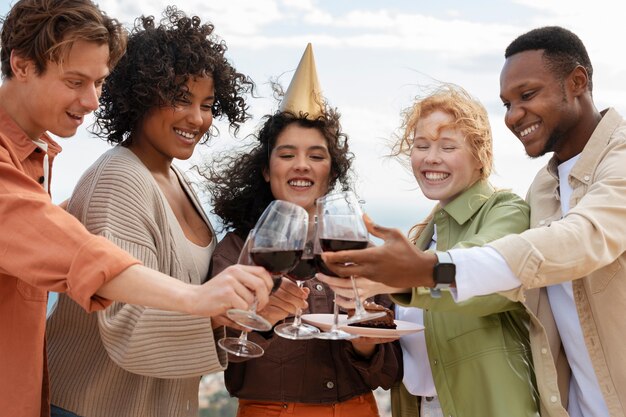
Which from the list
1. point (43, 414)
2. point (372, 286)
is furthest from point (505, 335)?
point (43, 414)

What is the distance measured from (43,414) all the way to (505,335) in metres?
1.87

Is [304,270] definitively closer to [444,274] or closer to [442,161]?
[444,274]

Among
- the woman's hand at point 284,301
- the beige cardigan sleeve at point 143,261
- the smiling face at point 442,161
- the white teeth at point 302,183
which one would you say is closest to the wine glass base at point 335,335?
the woman's hand at point 284,301

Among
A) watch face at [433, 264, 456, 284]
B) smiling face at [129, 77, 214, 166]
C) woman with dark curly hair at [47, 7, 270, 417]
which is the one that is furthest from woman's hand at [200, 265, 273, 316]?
smiling face at [129, 77, 214, 166]

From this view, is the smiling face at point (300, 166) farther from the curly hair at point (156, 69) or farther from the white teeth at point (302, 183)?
the curly hair at point (156, 69)

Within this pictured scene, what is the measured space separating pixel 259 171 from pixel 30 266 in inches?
75.9

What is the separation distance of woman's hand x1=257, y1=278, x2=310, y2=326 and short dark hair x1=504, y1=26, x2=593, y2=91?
58.0 inches

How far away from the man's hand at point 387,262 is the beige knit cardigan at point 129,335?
60 cm

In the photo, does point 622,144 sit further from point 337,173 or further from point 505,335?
point 337,173

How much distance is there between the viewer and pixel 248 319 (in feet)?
8.24

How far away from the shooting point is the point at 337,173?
4031 millimetres

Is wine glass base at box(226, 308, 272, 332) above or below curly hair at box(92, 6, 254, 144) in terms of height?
below

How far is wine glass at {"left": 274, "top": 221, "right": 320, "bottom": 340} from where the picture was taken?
2.70m

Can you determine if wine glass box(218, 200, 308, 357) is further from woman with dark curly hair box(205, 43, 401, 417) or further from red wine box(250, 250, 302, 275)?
woman with dark curly hair box(205, 43, 401, 417)
